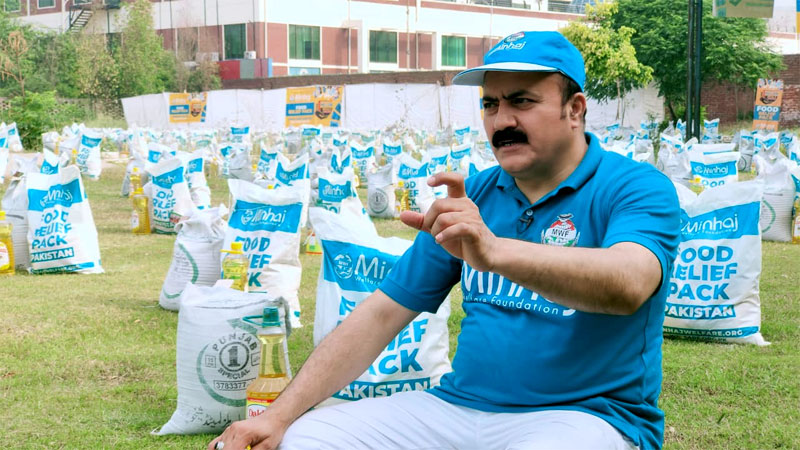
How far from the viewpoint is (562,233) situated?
203cm

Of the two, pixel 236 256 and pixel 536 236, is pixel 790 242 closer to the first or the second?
pixel 236 256

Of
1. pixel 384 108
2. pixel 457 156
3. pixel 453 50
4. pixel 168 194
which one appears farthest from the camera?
pixel 453 50

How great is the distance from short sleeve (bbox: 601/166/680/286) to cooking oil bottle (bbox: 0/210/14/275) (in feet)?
17.8

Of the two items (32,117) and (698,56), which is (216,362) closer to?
(698,56)

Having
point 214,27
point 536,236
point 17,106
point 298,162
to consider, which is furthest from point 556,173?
point 214,27

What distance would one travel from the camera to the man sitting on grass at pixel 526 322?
6.26 ft

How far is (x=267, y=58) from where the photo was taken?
44156mm

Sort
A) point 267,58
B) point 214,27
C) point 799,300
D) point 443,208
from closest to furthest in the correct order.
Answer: point 443,208
point 799,300
point 267,58
point 214,27

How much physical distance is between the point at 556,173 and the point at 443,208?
0.55 meters

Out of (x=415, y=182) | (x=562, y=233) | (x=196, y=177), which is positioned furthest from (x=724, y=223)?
(x=196, y=177)

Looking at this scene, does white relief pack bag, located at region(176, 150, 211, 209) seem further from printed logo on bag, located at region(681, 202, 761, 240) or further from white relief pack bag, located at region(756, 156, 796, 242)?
printed logo on bag, located at region(681, 202, 761, 240)

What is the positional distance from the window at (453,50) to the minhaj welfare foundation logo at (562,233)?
1912 inches

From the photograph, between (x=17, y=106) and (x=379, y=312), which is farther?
(x=17, y=106)

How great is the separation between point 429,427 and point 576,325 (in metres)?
0.43
